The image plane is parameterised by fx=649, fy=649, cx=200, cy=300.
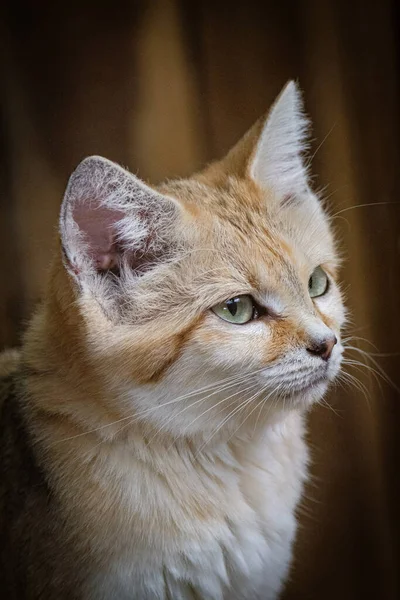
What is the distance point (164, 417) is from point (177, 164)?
1.12 feet

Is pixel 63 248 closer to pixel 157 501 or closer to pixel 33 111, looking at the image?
pixel 33 111

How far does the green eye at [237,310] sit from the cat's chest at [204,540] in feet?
0.68

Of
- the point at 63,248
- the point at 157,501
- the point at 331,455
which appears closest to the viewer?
the point at 63,248

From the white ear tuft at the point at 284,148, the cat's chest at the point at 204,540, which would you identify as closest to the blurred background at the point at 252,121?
the white ear tuft at the point at 284,148

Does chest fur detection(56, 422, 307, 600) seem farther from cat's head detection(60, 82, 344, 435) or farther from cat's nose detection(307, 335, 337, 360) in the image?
cat's nose detection(307, 335, 337, 360)

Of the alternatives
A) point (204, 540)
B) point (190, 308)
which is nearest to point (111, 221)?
point (190, 308)

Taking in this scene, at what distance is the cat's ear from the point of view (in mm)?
661

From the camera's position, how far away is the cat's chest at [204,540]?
750 mm

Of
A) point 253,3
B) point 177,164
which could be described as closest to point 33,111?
point 177,164

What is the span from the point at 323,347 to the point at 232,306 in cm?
11

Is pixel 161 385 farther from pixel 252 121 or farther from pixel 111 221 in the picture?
pixel 252 121

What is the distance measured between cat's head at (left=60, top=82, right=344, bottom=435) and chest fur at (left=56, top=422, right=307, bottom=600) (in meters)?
0.07

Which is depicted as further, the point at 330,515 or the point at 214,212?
the point at 330,515

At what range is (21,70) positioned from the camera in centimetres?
76
